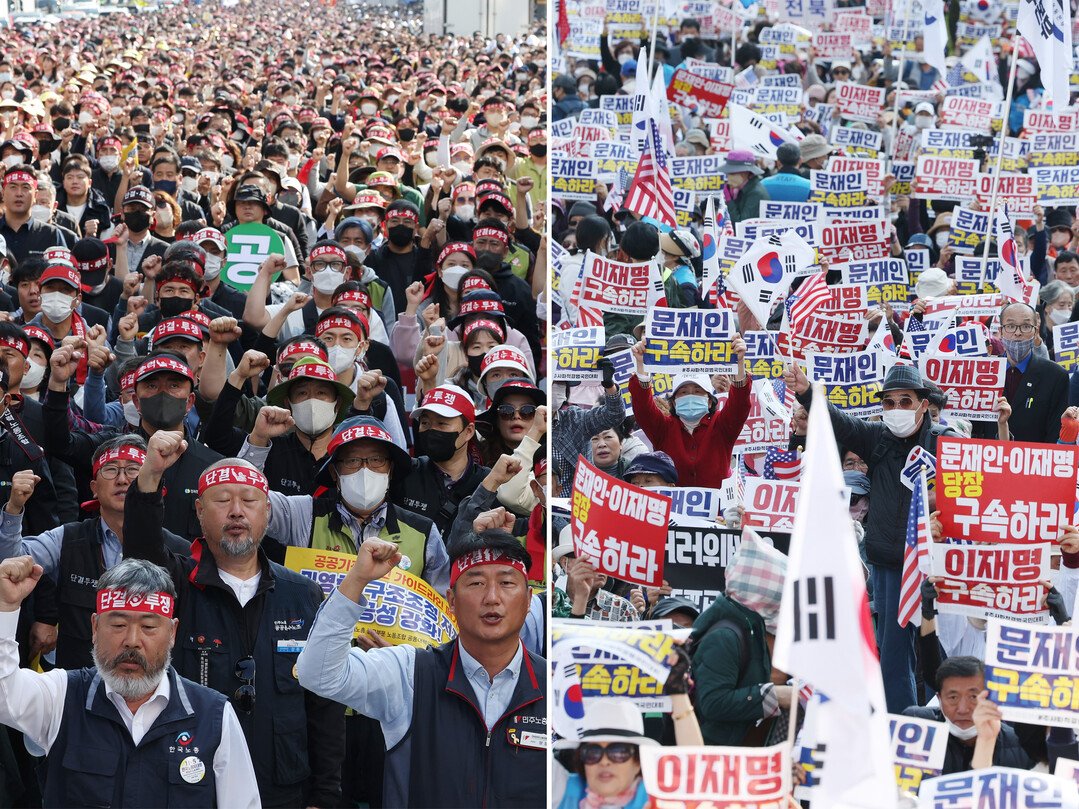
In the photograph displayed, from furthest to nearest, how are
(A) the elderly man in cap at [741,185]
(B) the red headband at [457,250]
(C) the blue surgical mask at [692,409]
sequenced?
1. (A) the elderly man in cap at [741,185]
2. (B) the red headband at [457,250]
3. (C) the blue surgical mask at [692,409]

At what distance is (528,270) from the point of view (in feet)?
36.2

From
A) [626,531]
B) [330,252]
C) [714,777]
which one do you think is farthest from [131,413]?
[714,777]

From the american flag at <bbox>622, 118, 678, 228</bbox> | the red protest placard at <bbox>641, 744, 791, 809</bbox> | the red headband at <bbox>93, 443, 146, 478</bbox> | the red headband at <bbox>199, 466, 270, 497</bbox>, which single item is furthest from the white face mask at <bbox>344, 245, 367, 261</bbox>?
the red protest placard at <bbox>641, 744, 791, 809</bbox>

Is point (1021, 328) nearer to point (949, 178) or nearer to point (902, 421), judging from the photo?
point (902, 421)

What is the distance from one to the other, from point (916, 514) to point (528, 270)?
16.7 feet

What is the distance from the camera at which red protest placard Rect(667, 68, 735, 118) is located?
1811cm

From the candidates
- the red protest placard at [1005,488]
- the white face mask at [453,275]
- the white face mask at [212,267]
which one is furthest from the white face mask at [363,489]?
the white face mask at [212,267]

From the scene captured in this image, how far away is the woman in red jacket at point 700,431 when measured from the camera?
775cm

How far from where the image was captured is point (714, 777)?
4426 mm

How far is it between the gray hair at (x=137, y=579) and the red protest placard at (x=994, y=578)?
3.03 meters

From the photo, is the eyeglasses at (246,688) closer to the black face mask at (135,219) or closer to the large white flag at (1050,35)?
the black face mask at (135,219)

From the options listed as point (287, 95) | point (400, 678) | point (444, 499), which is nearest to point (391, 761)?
point (400, 678)

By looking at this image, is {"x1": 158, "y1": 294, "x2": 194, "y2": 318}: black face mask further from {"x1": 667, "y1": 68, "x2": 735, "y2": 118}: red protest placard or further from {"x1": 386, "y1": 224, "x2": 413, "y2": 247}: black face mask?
{"x1": 667, "y1": 68, "x2": 735, "y2": 118}: red protest placard

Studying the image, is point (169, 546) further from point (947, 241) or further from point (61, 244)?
point (947, 241)
